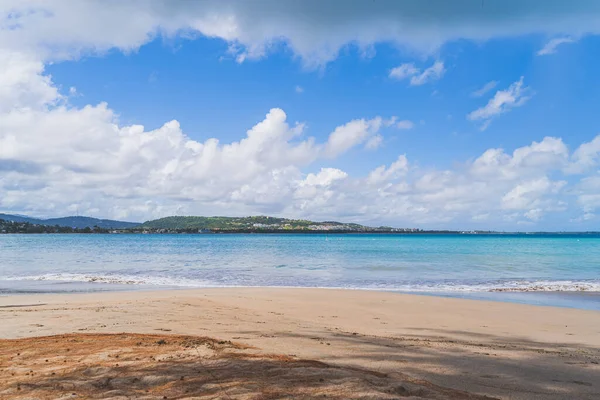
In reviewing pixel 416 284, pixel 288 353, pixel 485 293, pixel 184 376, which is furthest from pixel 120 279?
pixel 184 376

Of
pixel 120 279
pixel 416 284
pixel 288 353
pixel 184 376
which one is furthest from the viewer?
pixel 120 279

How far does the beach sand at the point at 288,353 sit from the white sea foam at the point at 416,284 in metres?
9.45

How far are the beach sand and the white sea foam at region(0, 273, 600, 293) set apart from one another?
31.0 feet

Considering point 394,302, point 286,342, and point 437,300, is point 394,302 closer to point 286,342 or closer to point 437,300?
point 437,300

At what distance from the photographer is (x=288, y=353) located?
8211mm

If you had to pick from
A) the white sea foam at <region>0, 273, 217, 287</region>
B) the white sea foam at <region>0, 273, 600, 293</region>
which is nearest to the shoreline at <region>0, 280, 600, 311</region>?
the white sea foam at <region>0, 273, 600, 293</region>

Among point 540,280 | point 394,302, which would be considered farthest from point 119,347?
point 540,280

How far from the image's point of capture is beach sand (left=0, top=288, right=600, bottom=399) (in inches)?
231

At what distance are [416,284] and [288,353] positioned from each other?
69.4 feet

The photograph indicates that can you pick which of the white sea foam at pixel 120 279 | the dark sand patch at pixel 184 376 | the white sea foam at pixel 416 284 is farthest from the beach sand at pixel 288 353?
the white sea foam at pixel 120 279

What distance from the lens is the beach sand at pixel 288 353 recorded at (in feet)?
19.3

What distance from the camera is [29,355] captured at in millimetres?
7730

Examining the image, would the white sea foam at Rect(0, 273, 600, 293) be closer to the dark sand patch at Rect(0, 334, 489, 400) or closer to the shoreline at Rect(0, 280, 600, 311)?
the shoreline at Rect(0, 280, 600, 311)

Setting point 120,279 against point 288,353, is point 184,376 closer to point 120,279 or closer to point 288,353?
point 288,353
